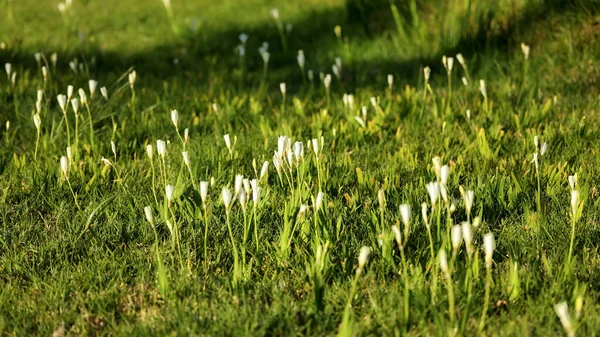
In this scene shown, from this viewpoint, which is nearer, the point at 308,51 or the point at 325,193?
the point at 325,193

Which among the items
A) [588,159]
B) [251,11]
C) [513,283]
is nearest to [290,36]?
[251,11]

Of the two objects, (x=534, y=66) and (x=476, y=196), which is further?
(x=534, y=66)

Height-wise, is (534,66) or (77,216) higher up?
(77,216)

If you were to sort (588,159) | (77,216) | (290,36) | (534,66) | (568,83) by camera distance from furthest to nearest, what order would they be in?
(290,36) → (534,66) → (568,83) → (588,159) → (77,216)

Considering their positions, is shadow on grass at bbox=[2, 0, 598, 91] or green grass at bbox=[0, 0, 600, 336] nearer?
green grass at bbox=[0, 0, 600, 336]

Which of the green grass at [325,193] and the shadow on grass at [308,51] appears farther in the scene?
the shadow on grass at [308,51]

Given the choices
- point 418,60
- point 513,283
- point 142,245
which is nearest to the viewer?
point 513,283

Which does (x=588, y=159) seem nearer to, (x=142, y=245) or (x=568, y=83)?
(x=568, y=83)

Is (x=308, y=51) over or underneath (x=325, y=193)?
underneath
